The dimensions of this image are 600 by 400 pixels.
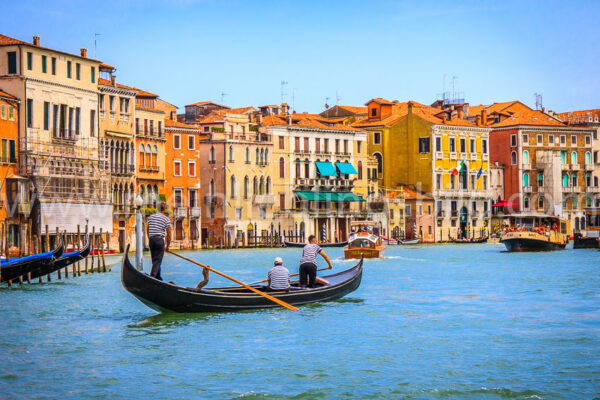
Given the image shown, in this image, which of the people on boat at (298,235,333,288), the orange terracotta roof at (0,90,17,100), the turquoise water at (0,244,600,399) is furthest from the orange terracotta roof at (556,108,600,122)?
the people on boat at (298,235,333,288)

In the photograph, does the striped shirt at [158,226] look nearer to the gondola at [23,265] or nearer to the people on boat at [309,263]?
the people on boat at [309,263]

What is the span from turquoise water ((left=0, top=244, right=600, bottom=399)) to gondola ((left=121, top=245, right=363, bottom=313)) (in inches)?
9.1

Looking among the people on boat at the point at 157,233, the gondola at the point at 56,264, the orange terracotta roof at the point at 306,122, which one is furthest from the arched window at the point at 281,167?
the people on boat at the point at 157,233

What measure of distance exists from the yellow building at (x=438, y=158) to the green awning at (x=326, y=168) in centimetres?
487

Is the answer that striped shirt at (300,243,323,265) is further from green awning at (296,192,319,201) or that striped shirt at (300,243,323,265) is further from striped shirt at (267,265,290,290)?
green awning at (296,192,319,201)

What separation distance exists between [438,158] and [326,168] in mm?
8002

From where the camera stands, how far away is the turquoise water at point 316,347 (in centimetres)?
1139

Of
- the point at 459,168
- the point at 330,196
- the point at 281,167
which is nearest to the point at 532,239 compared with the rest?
the point at 330,196

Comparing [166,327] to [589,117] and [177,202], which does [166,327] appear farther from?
[589,117]

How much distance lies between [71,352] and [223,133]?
3996 centimetres

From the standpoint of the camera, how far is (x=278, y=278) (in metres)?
17.2

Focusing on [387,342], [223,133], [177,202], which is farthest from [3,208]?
[387,342]

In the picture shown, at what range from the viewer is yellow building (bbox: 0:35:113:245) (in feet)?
120

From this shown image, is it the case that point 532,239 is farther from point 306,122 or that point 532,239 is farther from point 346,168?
point 306,122
